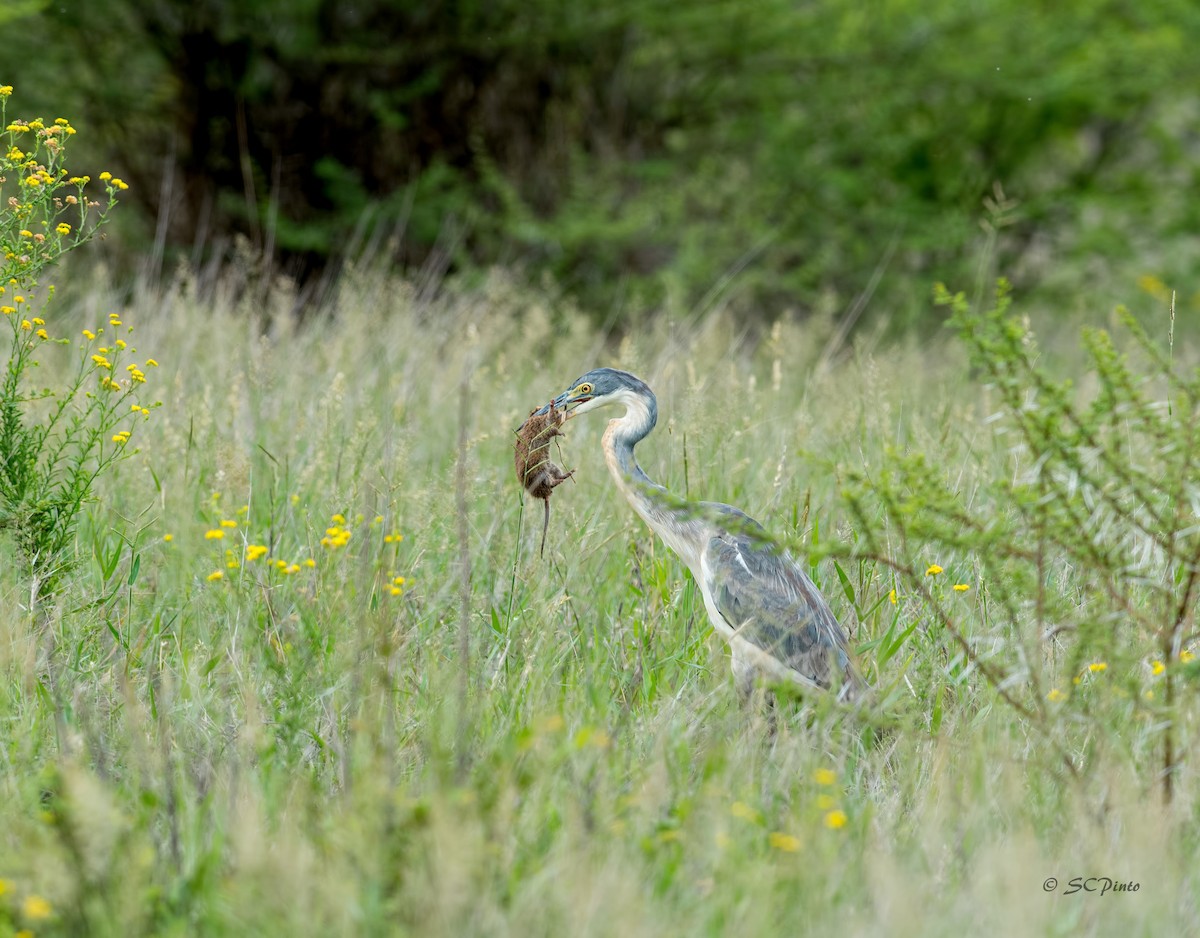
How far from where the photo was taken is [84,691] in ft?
10.2

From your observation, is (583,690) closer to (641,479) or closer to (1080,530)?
(641,479)

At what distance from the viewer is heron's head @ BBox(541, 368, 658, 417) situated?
3906 mm

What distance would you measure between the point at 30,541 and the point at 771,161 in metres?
7.56

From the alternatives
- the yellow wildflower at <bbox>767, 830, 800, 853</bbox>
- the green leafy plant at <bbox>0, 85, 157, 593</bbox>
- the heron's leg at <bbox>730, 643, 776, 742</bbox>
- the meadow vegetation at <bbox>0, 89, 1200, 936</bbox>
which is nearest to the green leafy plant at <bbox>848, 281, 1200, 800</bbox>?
the meadow vegetation at <bbox>0, 89, 1200, 936</bbox>

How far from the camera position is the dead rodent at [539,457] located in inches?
154

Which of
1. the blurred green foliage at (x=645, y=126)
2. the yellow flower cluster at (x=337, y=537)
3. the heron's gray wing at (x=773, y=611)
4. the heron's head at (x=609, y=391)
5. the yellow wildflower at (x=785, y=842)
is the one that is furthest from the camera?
the blurred green foliage at (x=645, y=126)

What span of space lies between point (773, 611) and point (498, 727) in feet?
2.84

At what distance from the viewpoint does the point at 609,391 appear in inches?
155

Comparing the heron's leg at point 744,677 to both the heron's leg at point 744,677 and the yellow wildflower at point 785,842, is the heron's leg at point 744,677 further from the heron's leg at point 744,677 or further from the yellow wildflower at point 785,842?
the yellow wildflower at point 785,842

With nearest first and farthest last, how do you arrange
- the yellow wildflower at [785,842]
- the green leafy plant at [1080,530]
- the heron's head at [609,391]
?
the yellow wildflower at [785,842], the green leafy plant at [1080,530], the heron's head at [609,391]

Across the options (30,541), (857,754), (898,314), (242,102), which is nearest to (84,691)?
(30,541)

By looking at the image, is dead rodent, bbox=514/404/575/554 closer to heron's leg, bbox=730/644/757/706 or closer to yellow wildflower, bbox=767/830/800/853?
heron's leg, bbox=730/644/757/706

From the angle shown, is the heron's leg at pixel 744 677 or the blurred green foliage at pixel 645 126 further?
the blurred green foliage at pixel 645 126

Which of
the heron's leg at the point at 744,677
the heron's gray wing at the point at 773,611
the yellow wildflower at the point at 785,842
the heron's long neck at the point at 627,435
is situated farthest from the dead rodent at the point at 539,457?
the yellow wildflower at the point at 785,842
